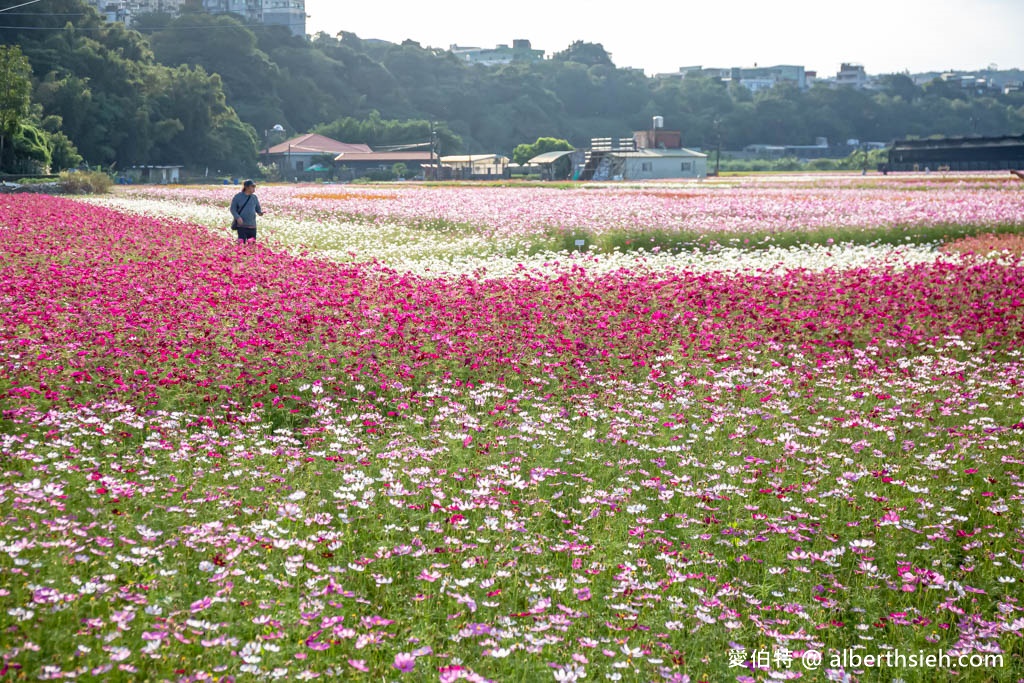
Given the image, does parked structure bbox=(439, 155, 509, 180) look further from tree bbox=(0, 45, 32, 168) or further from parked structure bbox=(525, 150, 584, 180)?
tree bbox=(0, 45, 32, 168)

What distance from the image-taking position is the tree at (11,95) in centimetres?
5066

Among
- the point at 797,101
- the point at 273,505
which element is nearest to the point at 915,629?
the point at 273,505

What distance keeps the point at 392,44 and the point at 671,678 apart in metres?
148

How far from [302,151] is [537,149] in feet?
83.5

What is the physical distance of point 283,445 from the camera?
22.0 feet

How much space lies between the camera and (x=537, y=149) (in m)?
110

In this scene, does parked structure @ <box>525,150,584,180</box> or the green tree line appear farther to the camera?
parked structure @ <box>525,150,584,180</box>

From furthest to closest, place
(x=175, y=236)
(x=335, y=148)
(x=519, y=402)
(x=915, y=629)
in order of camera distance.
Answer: (x=335, y=148) → (x=175, y=236) → (x=519, y=402) → (x=915, y=629)

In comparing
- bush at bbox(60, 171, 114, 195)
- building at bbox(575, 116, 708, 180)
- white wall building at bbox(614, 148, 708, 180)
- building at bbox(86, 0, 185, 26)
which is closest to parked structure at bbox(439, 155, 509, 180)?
building at bbox(575, 116, 708, 180)

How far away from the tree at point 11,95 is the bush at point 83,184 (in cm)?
889

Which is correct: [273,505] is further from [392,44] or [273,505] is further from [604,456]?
[392,44]

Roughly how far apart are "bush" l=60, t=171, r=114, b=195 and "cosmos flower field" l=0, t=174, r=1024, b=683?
110 feet

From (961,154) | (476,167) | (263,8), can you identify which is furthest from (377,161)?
(263,8)

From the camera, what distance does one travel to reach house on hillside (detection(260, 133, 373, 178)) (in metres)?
99.8
